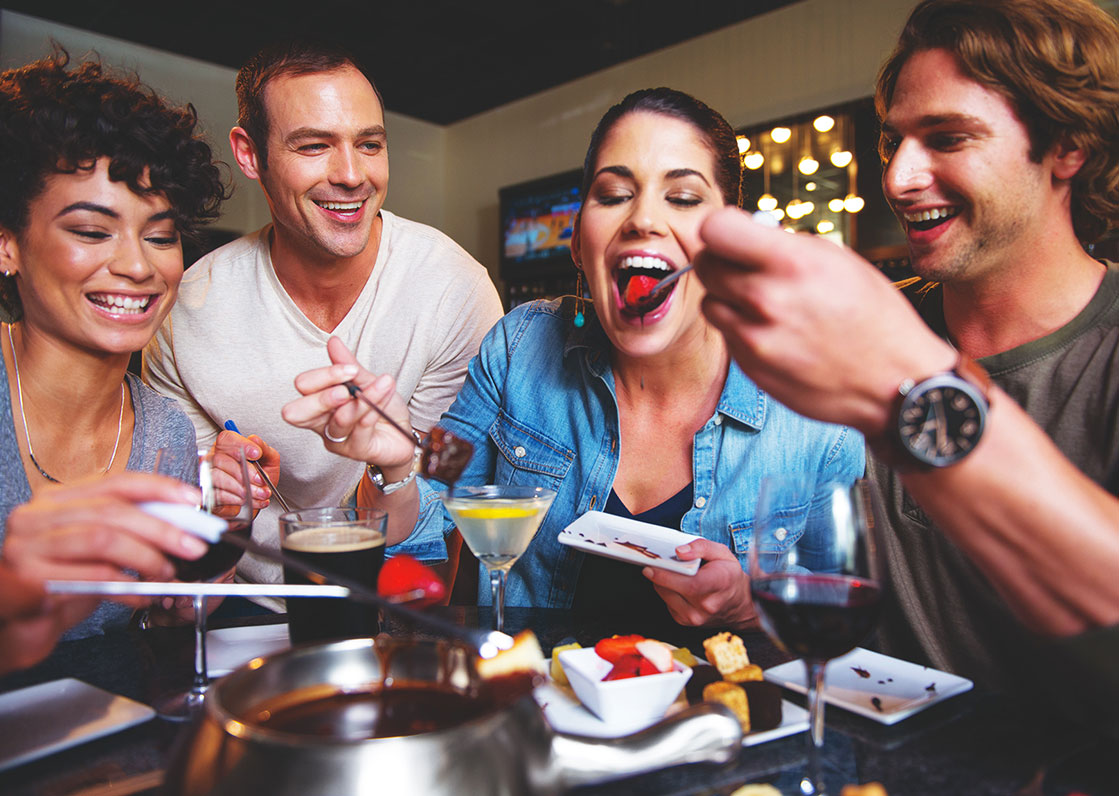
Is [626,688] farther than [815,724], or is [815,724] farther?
[626,688]

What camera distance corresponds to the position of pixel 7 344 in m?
1.94

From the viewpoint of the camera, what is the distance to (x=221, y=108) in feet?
25.3

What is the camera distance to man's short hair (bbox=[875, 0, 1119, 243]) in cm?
167

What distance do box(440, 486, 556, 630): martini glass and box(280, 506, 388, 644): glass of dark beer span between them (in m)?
0.15

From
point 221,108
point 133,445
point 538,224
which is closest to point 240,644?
point 133,445

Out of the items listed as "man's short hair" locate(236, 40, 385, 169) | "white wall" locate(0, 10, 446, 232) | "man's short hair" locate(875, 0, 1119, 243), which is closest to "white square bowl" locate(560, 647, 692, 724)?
"man's short hair" locate(875, 0, 1119, 243)

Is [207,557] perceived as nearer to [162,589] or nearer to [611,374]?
[162,589]

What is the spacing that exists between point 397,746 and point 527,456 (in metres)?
1.50

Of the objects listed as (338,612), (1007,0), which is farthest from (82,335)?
(1007,0)

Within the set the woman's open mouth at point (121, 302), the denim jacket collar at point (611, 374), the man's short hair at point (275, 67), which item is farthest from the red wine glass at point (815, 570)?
the man's short hair at point (275, 67)

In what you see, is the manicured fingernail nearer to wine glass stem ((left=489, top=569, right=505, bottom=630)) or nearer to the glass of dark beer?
the glass of dark beer

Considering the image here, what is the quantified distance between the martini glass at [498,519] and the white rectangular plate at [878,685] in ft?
1.57

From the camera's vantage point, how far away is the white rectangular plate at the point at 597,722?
98 cm

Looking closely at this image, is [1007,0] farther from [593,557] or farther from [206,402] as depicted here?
[206,402]
